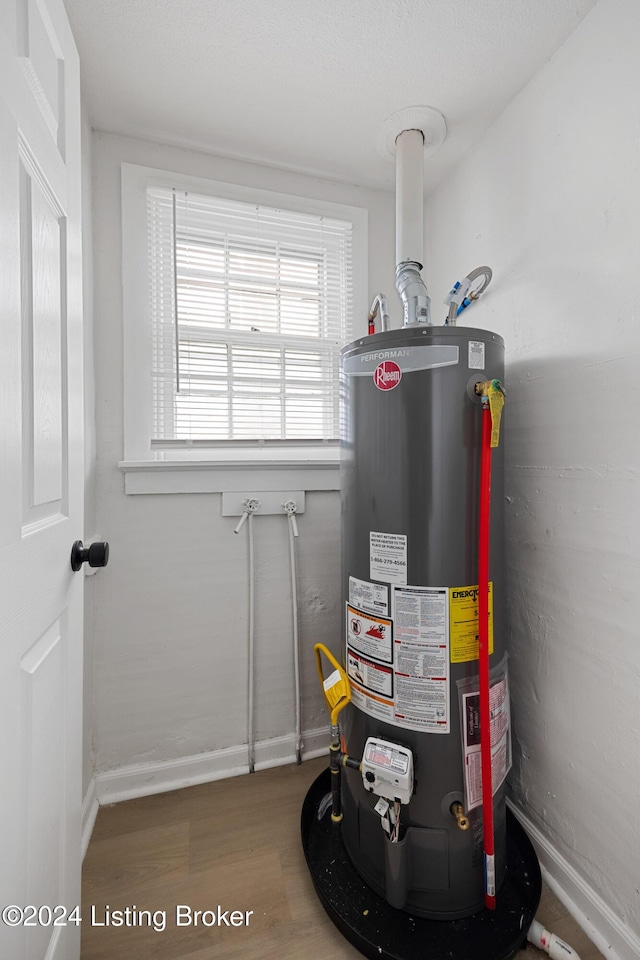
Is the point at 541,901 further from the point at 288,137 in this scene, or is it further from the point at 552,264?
A: the point at 288,137

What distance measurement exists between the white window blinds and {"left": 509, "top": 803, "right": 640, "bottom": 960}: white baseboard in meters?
1.46

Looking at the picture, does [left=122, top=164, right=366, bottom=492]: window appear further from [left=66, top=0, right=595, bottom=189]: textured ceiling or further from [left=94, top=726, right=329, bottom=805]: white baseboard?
[left=94, top=726, right=329, bottom=805]: white baseboard

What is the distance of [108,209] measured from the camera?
1.46m

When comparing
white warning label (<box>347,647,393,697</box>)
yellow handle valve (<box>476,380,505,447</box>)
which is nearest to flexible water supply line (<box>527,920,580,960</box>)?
white warning label (<box>347,647,393,697</box>)

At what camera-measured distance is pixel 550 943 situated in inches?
37.8

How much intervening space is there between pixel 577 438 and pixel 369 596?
69 centimetres

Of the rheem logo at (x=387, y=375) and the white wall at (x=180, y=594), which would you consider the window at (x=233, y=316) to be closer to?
the white wall at (x=180, y=594)

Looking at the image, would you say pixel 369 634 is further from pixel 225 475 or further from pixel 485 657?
pixel 225 475

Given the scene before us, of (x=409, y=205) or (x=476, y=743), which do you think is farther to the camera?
(x=409, y=205)

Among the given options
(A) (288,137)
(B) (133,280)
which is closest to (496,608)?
(B) (133,280)

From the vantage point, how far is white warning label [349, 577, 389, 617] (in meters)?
1.06

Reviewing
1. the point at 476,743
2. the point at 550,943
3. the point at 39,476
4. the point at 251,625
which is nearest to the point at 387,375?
the point at 39,476

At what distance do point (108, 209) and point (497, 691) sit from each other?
1.93 meters

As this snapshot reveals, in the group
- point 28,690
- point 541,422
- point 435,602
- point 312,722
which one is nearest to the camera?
point 28,690
